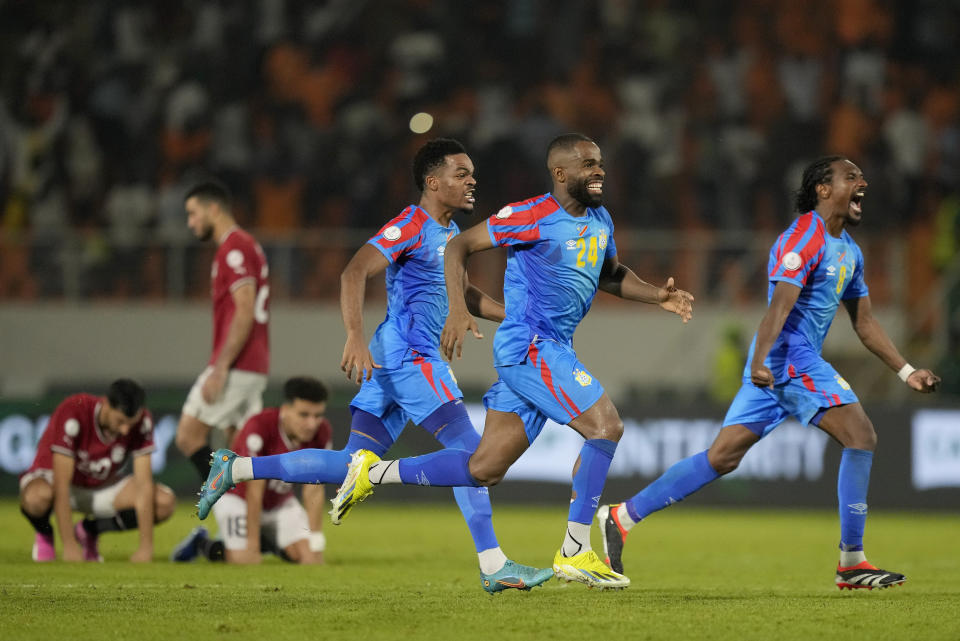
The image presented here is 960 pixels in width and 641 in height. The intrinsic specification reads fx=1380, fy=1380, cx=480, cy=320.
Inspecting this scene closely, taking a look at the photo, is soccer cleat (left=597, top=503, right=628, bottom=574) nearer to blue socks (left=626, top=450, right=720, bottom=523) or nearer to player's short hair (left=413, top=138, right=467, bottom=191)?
blue socks (left=626, top=450, right=720, bottom=523)

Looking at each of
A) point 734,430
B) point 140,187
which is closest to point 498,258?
point 140,187

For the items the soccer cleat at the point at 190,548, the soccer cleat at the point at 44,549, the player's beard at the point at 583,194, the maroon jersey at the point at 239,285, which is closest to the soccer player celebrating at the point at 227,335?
the maroon jersey at the point at 239,285

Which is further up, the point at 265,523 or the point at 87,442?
the point at 87,442

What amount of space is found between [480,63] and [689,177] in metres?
3.49

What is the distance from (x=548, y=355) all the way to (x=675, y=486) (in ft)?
5.09

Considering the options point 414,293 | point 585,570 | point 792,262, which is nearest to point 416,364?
point 414,293

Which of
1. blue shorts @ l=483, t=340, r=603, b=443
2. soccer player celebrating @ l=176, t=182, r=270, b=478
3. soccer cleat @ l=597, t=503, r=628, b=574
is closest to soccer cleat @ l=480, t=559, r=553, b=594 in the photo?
blue shorts @ l=483, t=340, r=603, b=443

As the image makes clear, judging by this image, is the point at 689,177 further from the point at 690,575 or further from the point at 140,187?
the point at 690,575

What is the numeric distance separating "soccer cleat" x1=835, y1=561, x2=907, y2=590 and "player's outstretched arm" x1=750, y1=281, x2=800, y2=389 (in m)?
1.11

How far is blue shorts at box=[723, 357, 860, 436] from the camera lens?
745 centimetres

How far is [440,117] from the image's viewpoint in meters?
18.4

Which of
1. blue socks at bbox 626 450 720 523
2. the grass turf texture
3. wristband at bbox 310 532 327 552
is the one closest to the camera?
the grass turf texture

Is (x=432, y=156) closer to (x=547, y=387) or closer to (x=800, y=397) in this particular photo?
(x=547, y=387)

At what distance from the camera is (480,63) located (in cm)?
1917
